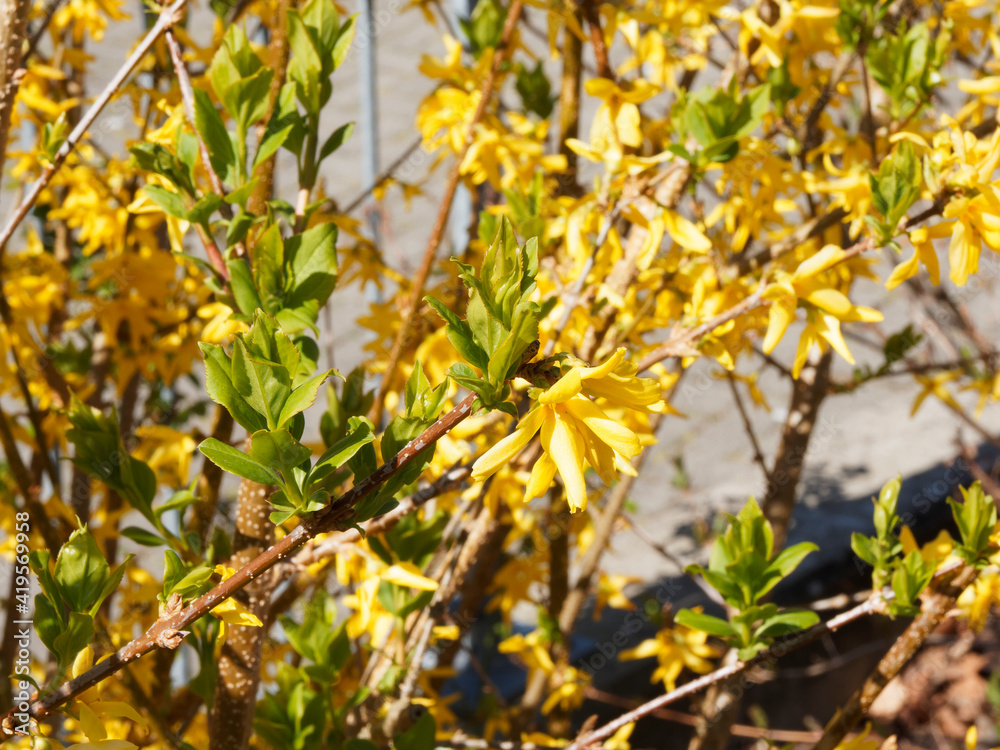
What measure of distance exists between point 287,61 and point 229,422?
0.43 m

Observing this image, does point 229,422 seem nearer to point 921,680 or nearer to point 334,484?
point 334,484

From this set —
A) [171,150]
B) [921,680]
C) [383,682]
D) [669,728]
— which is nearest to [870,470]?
[921,680]

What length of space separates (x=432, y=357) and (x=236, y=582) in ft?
2.68

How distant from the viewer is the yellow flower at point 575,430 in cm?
55

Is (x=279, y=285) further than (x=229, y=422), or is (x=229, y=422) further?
(x=229, y=422)

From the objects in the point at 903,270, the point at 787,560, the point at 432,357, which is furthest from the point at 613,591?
the point at 903,270

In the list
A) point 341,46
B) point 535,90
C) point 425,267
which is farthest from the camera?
point 535,90

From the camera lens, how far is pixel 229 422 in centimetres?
100

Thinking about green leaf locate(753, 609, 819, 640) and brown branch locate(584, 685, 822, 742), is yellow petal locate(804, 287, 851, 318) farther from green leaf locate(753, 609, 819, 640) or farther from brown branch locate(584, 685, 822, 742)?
brown branch locate(584, 685, 822, 742)

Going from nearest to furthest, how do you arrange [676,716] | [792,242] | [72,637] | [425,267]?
[72,637] < [425,267] < [792,242] < [676,716]

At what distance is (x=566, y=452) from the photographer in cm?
59

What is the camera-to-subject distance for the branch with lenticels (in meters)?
0.56

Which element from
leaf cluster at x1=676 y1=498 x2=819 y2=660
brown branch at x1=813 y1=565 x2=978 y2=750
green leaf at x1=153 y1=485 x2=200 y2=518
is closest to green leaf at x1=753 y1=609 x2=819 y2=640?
leaf cluster at x1=676 y1=498 x2=819 y2=660

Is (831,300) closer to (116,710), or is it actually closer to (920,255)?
(920,255)
